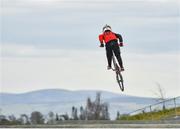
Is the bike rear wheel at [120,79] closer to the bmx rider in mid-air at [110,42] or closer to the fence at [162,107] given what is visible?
the bmx rider in mid-air at [110,42]

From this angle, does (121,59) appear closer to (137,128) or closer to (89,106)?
(137,128)

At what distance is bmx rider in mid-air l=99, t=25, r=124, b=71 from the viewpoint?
38062mm

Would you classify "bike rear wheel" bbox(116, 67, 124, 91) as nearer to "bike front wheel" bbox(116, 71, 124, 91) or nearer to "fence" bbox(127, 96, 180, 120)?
"bike front wheel" bbox(116, 71, 124, 91)

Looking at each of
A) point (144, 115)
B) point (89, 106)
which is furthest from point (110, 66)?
point (89, 106)

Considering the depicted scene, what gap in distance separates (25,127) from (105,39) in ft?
20.2

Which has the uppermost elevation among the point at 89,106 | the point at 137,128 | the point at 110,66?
the point at 89,106

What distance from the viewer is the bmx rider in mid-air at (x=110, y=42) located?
3806 centimetres

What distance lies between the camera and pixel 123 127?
39406mm

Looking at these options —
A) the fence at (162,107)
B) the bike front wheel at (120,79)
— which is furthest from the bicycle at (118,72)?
the fence at (162,107)

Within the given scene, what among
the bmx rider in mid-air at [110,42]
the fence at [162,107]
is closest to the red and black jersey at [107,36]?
the bmx rider in mid-air at [110,42]

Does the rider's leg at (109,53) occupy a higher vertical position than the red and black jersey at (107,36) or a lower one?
lower

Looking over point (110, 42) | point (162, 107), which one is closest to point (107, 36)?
point (110, 42)

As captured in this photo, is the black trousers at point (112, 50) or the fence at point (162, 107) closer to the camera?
the black trousers at point (112, 50)

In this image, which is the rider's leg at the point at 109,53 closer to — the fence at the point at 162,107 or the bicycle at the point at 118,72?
the bicycle at the point at 118,72
